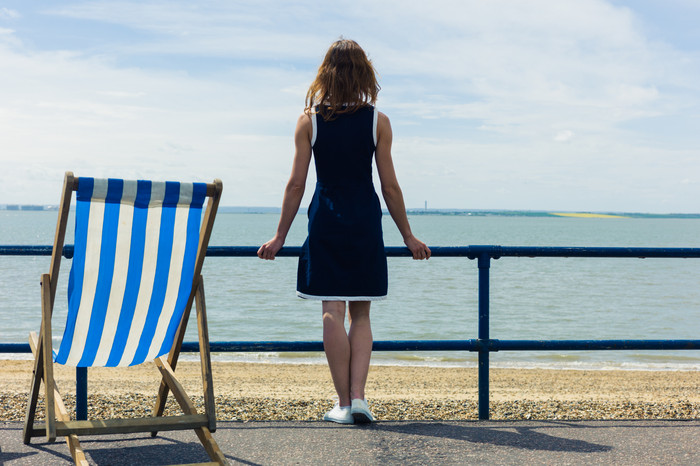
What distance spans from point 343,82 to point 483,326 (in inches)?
62.4

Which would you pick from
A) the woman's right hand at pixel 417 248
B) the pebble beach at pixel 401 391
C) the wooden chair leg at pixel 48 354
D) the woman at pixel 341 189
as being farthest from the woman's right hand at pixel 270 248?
the pebble beach at pixel 401 391

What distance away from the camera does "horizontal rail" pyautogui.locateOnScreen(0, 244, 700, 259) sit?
385 cm

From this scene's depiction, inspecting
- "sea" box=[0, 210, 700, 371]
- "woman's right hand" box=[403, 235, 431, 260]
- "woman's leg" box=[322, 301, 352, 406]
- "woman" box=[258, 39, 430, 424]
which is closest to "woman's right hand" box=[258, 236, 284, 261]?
"woman" box=[258, 39, 430, 424]

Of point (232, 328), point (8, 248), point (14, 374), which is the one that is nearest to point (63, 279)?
point (232, 328)

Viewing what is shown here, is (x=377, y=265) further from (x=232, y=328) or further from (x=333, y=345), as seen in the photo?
(x=232, y=328)

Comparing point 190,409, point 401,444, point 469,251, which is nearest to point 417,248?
point 469,251

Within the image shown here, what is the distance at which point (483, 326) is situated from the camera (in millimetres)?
4012

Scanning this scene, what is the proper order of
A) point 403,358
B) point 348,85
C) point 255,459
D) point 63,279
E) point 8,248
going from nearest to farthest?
point 255,459, point 348,85, point 8,248, point 403,358, point 63,279

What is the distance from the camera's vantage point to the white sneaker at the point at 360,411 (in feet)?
12.1

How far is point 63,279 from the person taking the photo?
27.9 metres

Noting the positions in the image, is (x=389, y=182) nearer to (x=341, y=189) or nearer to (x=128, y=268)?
(x=341, y=189)

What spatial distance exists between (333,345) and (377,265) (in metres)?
0.48

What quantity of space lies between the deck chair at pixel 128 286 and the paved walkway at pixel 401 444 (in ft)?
0.89

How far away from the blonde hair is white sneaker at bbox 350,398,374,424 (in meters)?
1.49
